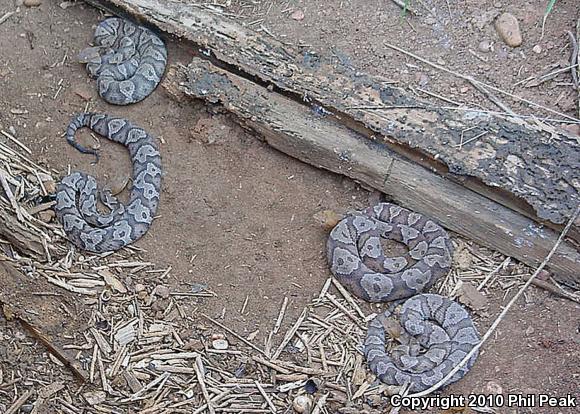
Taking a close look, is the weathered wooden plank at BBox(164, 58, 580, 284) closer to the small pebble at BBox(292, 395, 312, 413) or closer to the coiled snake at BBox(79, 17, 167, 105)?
the coiled snake at BBox(79, 17, 167, 105)

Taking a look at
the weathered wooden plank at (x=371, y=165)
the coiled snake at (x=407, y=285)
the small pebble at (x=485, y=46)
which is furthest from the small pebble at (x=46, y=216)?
the small pebble at (x=485, y=46)

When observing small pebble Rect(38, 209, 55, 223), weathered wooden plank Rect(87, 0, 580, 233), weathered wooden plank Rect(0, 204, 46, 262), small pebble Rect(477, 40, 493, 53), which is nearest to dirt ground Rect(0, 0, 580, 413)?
small pebble Rect(477, 40, 493, 53)

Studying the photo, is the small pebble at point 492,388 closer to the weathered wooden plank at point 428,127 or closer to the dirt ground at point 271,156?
the dirt ground at point 271,156

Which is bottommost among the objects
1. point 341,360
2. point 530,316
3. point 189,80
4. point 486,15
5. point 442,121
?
point 341,360

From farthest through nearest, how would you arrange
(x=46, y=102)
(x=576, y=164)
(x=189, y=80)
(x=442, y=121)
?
(x=46, y=102) < (x=189, y=80) < (x=442, y=121) < (x=576, y=164)

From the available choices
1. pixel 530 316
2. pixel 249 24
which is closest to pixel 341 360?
pixel 530 316

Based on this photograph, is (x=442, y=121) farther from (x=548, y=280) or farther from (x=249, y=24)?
(x=249, y=24)

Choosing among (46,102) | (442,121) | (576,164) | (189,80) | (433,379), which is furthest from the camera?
(46,102)

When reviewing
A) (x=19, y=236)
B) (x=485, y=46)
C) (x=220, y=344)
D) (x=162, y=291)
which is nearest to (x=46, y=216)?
(x=19, y=236)
